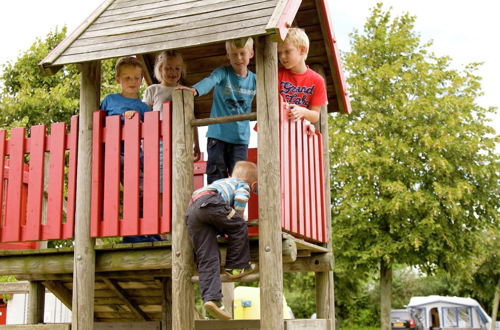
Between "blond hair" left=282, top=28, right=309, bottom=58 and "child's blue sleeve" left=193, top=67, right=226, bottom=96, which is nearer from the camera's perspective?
"child's blue sleeve" left=193, top=67, right=226, bottom=96

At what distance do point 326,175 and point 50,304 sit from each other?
8.29 meters

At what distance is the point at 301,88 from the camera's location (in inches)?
247

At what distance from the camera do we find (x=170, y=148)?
5.25 meters

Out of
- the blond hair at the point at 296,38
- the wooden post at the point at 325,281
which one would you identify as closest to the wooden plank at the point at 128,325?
the wooden post at the point at 325,281

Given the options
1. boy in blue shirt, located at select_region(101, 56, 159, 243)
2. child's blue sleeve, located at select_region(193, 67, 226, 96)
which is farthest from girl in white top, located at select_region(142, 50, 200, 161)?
child's blue sleeve, located at select_region(193, 67, 226, 96)

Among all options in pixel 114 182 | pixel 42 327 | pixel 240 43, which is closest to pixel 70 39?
pixel 114 182

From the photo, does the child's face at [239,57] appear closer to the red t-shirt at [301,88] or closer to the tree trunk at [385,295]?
the red t-shirt at [301,88]

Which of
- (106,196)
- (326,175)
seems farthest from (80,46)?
(326,175)

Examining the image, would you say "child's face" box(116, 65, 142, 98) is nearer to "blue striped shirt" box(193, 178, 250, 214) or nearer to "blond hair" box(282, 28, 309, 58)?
"blond hair" box(282, 28, 309, 58)

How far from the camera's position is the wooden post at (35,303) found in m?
7.46

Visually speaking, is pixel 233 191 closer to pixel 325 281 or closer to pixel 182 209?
pixel 182 209

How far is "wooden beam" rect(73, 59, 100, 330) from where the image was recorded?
5363 millimetres

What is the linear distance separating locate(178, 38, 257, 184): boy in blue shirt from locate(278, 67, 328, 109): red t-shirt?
1.03 ft

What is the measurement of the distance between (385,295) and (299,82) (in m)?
14.8
